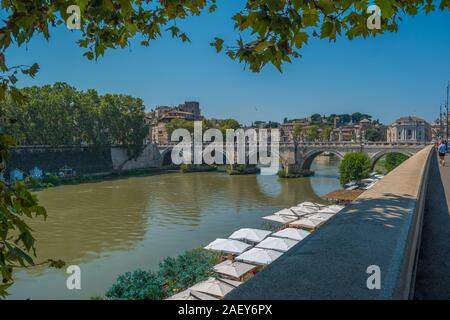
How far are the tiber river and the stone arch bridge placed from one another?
644cm

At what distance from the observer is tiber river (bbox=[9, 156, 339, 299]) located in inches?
491

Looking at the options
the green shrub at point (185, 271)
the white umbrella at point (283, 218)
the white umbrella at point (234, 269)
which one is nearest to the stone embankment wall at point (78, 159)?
the white umbrella at point (283, 218)

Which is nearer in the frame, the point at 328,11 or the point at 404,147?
the point at 328,11

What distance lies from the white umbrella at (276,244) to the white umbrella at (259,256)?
0.62m

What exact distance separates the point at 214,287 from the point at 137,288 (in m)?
1.91

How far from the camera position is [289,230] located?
51.5ft

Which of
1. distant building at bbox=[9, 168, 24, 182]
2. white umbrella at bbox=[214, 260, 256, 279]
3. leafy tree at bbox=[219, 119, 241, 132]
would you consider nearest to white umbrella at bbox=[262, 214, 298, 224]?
white umbrella at bbox=[214, 260, 256, 279]

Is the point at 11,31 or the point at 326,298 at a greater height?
the point at 11,31

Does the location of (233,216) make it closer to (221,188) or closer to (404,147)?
(221,188)

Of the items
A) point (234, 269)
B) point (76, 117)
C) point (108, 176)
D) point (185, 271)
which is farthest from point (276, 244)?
point (108, 176)

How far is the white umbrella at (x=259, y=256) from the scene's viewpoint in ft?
41.2

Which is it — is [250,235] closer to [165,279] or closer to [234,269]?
[234,269]
